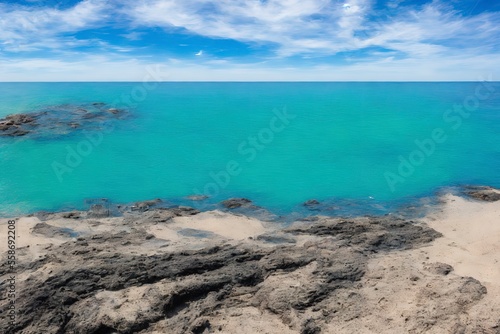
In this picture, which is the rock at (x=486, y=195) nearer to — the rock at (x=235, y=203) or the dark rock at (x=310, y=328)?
the rock at (x=235, y=203)

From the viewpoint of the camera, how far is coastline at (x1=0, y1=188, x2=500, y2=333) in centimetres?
1130

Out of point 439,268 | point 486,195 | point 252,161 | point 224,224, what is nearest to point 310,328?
point 439,268

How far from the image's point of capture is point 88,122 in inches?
1953

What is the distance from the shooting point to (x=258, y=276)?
13523mm

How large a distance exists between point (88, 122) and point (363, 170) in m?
37.3

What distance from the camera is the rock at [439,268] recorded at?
14.0 meters

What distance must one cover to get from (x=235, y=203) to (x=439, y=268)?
11418mm

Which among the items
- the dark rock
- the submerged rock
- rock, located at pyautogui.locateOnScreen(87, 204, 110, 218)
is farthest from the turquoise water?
the dark rock

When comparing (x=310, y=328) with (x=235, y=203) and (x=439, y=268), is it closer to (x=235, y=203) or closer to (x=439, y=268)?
(x=439, y=268)

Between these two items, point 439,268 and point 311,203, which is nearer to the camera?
point 439,268

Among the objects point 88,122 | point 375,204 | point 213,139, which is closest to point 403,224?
point 375,204

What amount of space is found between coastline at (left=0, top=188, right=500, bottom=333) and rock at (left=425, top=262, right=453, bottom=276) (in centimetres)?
7

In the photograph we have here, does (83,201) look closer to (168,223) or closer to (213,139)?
(168,223)

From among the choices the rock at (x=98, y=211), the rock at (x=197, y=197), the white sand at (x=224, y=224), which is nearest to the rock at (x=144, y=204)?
the rock at (x=98, y=211)
